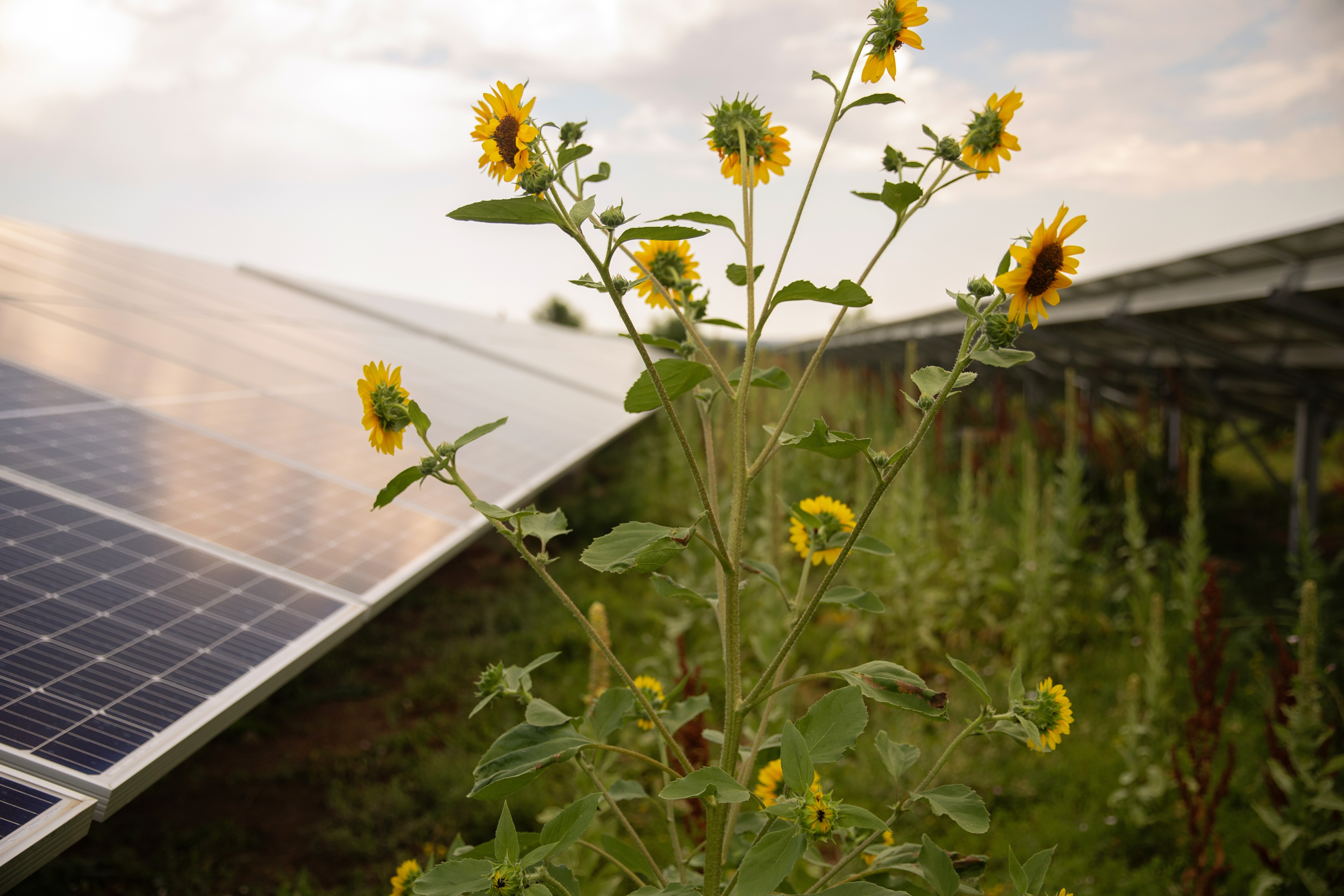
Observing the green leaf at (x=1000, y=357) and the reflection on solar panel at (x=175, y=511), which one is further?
the reflection on solar panel at (x=175, y=511)

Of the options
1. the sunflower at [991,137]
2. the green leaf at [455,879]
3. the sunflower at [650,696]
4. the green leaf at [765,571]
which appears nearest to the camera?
the green leaf at [455,879]

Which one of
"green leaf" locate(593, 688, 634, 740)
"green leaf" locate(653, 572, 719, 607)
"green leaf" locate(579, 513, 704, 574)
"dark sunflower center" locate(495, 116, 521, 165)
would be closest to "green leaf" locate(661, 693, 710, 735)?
"green leaf" locate(593, 688, 634, 740)

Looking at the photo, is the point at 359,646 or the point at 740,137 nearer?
the point at 740,137

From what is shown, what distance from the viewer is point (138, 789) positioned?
1507 mm

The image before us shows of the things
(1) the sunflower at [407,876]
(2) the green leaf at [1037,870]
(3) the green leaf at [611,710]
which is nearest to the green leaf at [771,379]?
(3) the green leaf at [611,710]

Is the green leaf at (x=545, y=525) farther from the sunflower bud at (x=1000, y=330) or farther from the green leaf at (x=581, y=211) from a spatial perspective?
the sunflower bud at (x=1000, y=330)

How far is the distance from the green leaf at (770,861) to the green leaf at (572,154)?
0.82 m

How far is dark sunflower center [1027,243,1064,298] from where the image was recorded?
101 cm

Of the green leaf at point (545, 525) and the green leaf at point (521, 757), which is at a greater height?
the green leaf at point (545, 525)

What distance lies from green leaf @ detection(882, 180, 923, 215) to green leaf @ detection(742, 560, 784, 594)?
61 cm

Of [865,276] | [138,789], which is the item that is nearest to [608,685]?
[138,789]

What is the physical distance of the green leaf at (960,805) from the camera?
1092mm

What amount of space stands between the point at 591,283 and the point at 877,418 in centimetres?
772

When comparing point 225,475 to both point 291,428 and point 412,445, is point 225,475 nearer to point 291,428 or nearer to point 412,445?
point 291,428
